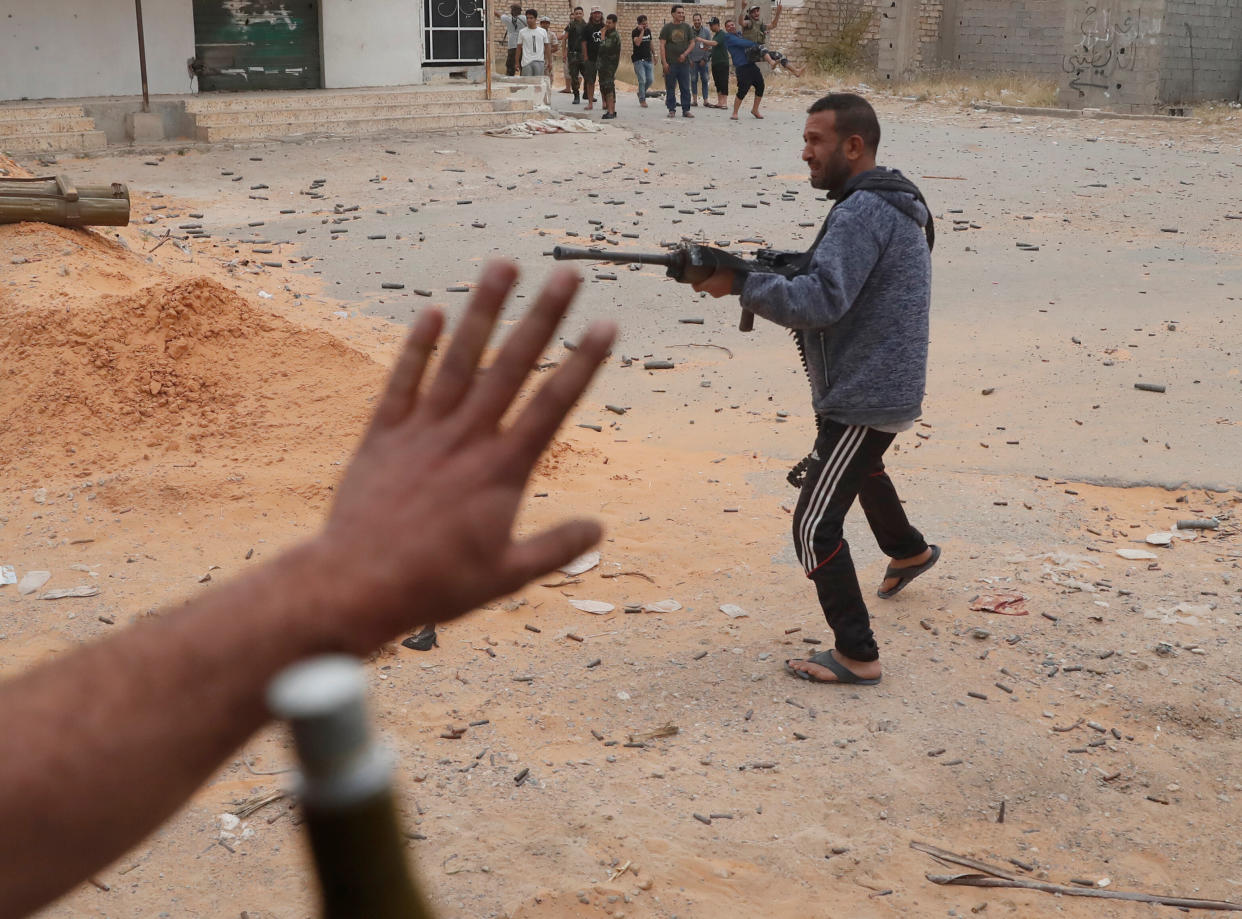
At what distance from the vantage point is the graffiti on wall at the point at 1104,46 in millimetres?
22891

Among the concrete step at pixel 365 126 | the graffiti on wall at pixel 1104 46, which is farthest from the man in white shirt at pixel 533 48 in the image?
the graffiti on wall at pixel 1104 46

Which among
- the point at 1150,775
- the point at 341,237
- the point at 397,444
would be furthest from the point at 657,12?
the point at 397,444

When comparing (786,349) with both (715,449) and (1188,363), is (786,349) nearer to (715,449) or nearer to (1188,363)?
(715,449)

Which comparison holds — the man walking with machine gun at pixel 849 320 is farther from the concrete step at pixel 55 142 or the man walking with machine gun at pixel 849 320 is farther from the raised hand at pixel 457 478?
the concrete step at pixel 55 142

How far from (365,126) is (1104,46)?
581 inches

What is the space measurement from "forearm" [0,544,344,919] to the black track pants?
3.28 metres

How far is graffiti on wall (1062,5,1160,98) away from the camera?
2289 centimetres

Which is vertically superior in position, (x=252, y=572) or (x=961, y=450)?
(x=252, y=572)

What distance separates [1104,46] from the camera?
23172 mm

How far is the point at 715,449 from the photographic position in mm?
6617

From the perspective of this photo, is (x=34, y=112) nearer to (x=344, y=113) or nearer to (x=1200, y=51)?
(x=344, y=113)

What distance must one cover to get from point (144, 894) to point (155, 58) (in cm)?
1724

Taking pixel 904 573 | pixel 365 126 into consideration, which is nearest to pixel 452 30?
pixel 365 126

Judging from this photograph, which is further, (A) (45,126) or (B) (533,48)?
(B) (533,48)
